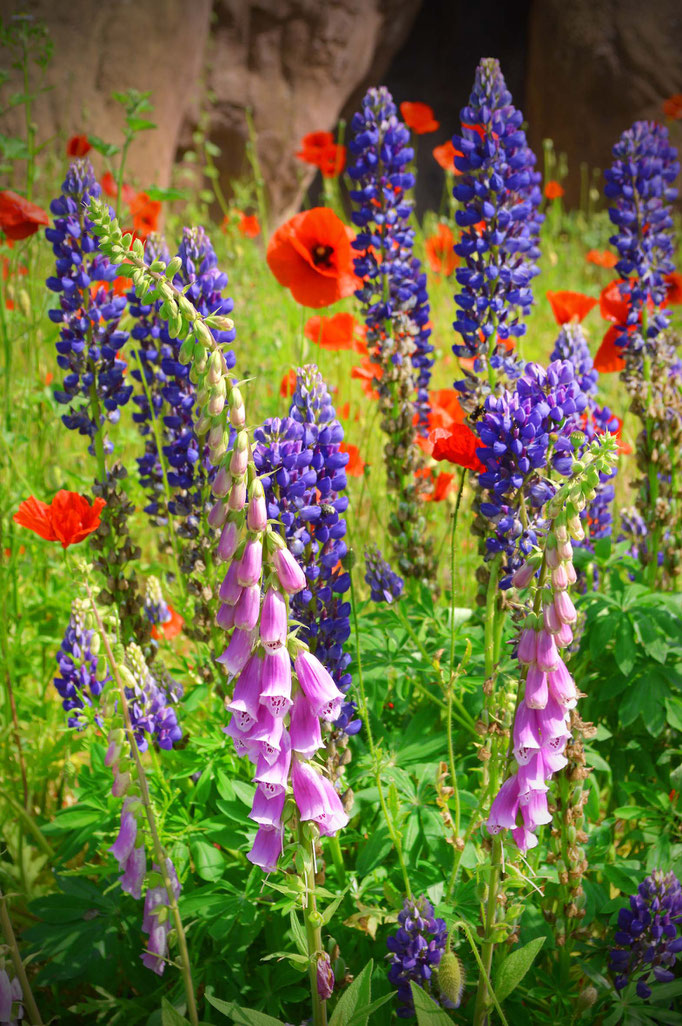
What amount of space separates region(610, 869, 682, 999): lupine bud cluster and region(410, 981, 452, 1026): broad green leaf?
0.50 metres

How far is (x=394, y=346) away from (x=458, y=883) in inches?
52.0

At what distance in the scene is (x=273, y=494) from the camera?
1.54 m

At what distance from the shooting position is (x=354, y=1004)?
1.27 m

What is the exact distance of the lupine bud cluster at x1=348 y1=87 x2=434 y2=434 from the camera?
7.25 ft

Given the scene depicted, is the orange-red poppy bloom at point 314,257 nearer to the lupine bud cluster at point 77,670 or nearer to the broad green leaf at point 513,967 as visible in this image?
the lupine bud cluster at point 77,670

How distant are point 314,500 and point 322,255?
0.95 m

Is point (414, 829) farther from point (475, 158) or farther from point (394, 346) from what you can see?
point (475, 158)

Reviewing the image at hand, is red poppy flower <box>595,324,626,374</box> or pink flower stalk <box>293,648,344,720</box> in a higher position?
red poppy flower <box>595,324,626,374</box>

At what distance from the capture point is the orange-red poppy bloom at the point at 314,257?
2193 millimetres

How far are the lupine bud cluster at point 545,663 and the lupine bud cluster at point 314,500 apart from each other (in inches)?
16.7

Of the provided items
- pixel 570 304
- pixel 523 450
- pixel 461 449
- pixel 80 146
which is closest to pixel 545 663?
pixel 523 450

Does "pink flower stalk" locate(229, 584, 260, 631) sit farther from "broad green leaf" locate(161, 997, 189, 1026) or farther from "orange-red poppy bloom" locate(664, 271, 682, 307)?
"orange-red poppy bloom" locate(664, 271, 682, 307)

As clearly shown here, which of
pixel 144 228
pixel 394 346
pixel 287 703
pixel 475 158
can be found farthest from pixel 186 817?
pixel 144 228

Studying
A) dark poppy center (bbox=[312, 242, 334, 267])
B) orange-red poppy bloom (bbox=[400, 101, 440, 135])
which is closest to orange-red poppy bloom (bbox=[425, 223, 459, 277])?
orange-red poppy bloom (bbox=[400, 101, 440, 135])
